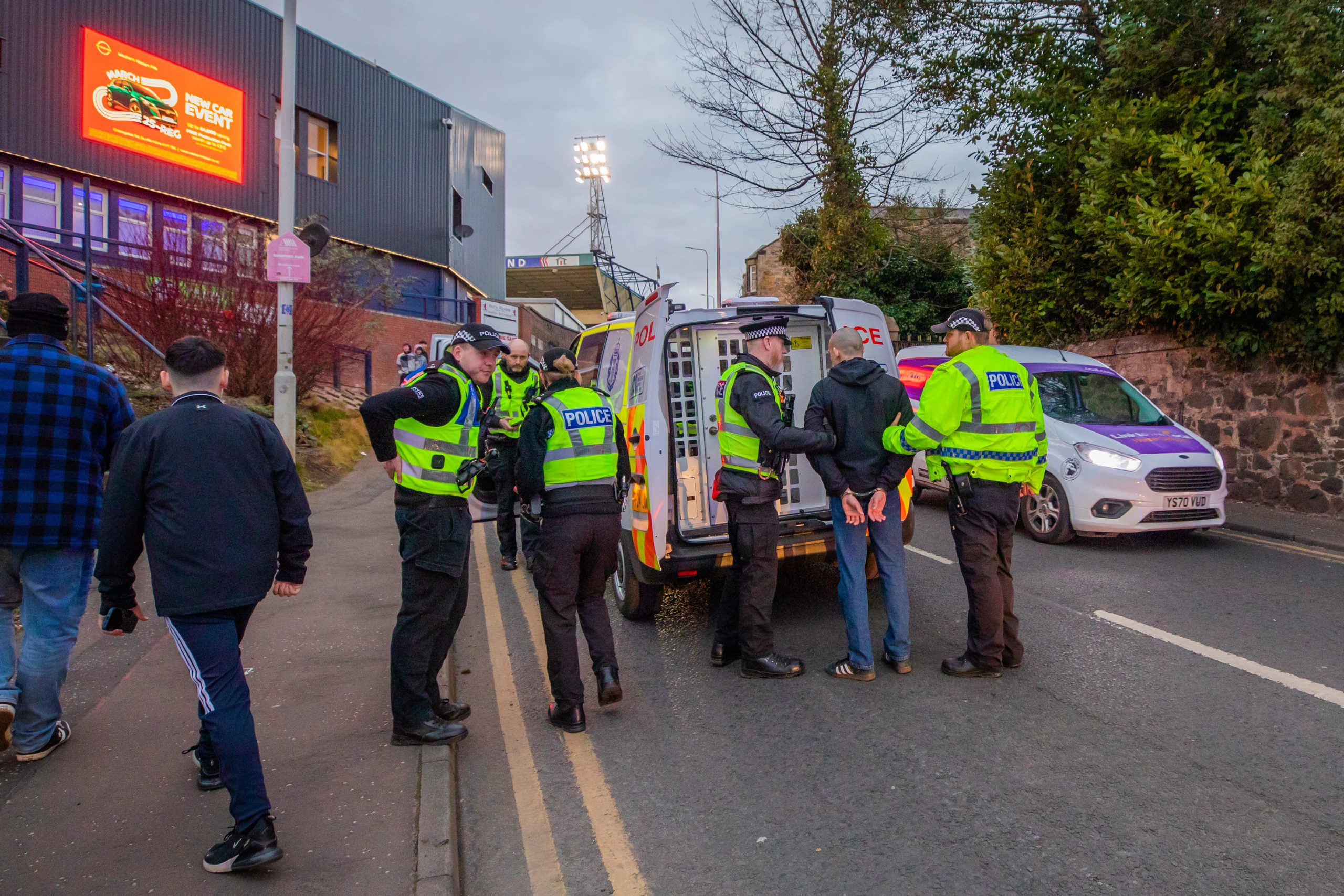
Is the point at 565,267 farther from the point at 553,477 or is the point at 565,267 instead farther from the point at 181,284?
the point at 553,477

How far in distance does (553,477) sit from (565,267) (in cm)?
5073

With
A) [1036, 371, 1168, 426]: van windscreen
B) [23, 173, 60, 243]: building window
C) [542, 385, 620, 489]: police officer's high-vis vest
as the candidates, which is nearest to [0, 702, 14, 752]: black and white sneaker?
[542, 385, 620, 489]: police officer's high-vis vest

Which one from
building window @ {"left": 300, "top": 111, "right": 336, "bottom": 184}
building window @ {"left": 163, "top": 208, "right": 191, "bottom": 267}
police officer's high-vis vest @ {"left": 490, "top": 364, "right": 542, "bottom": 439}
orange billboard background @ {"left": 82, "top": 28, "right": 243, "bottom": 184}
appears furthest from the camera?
building window @ {"left": 300, "top": 111, "right": 336, "bottom": 184}

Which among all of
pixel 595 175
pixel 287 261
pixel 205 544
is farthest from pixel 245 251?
pixel 595 175

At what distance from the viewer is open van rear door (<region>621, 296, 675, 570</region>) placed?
536cm

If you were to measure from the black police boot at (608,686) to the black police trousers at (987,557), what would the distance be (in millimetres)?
2039

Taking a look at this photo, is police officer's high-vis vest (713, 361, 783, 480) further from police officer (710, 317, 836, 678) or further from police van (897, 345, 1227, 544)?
police van (897, 345, 1227, 544)

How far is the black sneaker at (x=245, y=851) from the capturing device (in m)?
2.96

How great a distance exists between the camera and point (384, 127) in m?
28.7

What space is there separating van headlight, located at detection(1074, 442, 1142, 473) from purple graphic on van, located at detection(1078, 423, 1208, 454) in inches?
4.7

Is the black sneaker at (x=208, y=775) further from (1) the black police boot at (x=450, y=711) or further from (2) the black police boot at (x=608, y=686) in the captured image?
(2) the black police boot at (x=608, y=686)

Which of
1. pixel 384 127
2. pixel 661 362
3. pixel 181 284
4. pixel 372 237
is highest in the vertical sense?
pixel 384 127

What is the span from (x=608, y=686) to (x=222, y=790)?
181 centimetres

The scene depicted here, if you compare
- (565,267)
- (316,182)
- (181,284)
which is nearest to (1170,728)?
(181,284)
